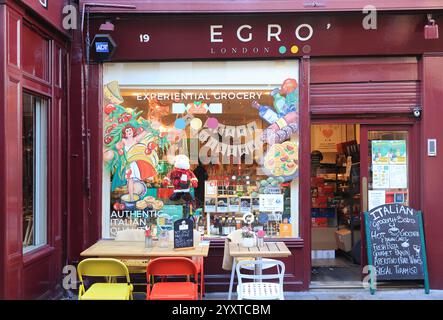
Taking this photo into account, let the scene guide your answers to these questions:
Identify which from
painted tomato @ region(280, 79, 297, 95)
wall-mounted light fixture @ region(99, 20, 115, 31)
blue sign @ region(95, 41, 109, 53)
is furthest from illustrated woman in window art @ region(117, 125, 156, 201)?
painted tomato @ region(280, 79, 297, 95)

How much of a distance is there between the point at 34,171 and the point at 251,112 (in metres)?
2.98

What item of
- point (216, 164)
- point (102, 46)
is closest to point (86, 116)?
point (102, 46)

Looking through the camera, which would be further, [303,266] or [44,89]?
[303,266]

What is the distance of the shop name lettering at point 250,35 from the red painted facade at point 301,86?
0.07 m

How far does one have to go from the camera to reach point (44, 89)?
5.73 metres

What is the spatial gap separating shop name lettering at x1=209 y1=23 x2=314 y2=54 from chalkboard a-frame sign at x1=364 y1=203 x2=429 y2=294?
2643mm

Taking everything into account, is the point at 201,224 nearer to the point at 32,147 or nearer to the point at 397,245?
the point at 32,147

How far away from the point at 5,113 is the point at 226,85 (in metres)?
2.97

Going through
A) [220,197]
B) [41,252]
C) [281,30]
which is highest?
[281,30]
